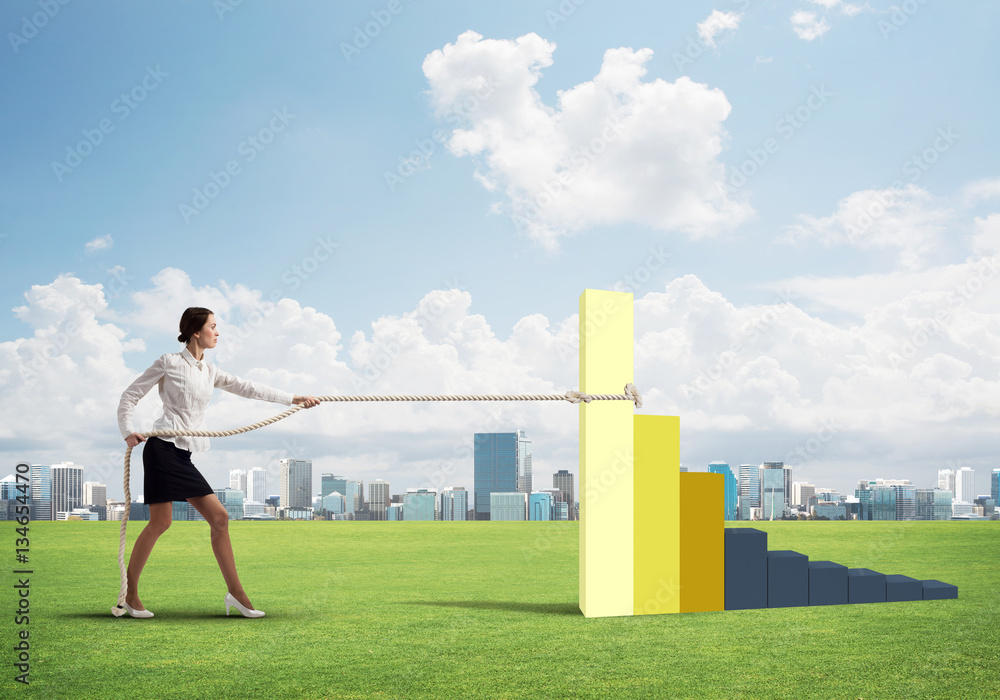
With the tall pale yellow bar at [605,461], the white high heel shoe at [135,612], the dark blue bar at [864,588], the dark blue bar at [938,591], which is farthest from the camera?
the dark blue bar at [938,591]

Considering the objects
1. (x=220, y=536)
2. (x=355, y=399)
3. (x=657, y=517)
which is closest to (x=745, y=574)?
(x=657, y=517)

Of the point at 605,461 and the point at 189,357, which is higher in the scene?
the point at 189,357

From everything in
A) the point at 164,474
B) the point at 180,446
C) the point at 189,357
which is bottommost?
the point at 164,474

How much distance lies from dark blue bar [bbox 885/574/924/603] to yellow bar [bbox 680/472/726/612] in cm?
122

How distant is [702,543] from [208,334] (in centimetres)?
350

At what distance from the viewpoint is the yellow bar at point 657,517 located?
4691mm

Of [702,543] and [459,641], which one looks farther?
[702,543]

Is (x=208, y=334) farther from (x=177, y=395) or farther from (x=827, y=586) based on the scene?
(x=827, y=586)

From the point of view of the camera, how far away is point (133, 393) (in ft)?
14.1

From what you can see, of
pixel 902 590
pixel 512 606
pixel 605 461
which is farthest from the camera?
pixel 902 590

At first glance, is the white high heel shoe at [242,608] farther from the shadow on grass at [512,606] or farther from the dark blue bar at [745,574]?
the dark blue bar at [745,574]

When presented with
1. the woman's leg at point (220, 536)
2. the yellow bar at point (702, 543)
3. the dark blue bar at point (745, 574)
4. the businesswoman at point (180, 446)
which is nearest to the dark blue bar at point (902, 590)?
the dark blue bar at point (745, 574)

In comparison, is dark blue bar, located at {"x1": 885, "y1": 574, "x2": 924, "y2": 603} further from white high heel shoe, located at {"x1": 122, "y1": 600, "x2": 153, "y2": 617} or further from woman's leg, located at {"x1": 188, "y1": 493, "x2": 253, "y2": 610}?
white high heel shoe, located at {"x1": 122, "y1": 600, "x2": 153, "y2": 617}

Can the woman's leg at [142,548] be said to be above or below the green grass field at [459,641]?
above
